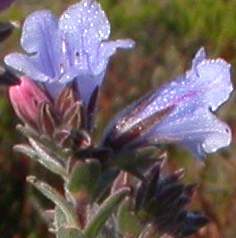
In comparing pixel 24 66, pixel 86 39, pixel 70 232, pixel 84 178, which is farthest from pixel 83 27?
pixel 70 232

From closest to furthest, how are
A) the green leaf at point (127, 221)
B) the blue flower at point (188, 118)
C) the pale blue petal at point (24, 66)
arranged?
the pale blue petal at point (24, 66)
the blue flower at point (188, 118)
the green leaf at point (127, 221)

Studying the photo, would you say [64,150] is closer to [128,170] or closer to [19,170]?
[128,170]

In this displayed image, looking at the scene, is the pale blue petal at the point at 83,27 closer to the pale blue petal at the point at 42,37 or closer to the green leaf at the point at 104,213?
the pale blue petal at the point at 42,37

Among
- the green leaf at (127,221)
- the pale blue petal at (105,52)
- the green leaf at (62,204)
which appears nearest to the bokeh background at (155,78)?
the green leaf at (127,221)

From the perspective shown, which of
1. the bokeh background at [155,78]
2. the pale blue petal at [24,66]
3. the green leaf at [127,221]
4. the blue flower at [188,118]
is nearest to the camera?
the pale blue petal at [24,66]

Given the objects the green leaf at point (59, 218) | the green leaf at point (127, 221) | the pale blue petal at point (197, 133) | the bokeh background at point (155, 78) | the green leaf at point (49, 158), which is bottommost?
the bokeh background at point (155, 78)

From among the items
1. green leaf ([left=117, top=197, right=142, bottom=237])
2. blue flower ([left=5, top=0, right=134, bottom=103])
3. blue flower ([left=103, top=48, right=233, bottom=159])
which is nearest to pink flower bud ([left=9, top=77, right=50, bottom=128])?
blue flower ([left=5, top=0, right=134, bottom=103])

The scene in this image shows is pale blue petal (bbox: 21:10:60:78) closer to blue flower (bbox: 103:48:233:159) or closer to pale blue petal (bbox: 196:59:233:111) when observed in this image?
blue flower (bbox: 103:48:233:159)
